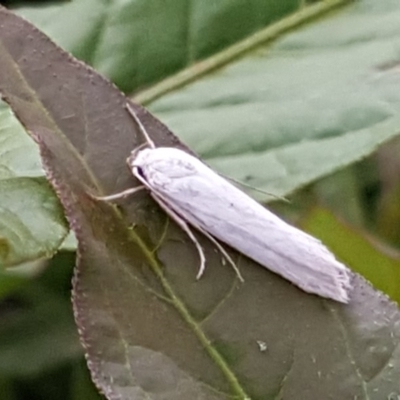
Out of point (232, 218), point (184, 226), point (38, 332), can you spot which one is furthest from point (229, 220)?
point (38, 332)

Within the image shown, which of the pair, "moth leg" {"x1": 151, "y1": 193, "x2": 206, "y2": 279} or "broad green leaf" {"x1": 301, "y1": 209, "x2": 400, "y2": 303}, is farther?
"broad green leaf" {"x1": 301, "y1": 209, "x2": 400, "y2": 303}

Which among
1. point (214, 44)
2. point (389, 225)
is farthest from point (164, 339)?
point (389, 225)

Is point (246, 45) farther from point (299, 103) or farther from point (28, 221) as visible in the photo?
point (28, 221)

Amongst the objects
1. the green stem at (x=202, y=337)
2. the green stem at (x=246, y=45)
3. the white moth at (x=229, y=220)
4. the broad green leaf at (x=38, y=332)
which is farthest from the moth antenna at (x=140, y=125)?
the broad green leaf at (x=38, y=332)

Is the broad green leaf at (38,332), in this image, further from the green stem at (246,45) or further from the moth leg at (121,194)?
the moth leg at (121,194)

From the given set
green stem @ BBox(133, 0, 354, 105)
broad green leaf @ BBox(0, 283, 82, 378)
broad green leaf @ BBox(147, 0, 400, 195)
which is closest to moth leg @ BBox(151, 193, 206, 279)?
broad green leaf @ BBox(147, 0, 400, 195)

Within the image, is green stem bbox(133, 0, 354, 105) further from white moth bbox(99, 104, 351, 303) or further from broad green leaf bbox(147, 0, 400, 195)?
white moth bbox(99, 104, 351, 303)
